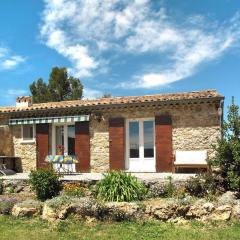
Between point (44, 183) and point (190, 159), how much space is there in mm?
6650

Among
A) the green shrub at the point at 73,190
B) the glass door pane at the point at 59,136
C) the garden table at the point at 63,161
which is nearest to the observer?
the green shrub at the point at 73,190

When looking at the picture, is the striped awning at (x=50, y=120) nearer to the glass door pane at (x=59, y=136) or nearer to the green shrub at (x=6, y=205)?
the glass door pane at (x=59, y=136)

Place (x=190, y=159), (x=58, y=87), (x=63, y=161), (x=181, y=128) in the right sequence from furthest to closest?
(x=58, y=87) → (x=181, y=128) → (x=63, y=161) → (x=190, y=159)

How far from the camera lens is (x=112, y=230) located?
33.8 feet

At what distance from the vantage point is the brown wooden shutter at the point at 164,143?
57.4ft

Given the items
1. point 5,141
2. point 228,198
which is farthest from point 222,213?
point 5,141

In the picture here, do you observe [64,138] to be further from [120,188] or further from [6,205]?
[120,188]

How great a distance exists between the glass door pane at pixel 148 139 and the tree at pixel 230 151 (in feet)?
18.6

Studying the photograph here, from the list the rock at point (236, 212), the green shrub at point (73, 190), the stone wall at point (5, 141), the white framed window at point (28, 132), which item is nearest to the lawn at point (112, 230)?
the rock at point (236, 212)

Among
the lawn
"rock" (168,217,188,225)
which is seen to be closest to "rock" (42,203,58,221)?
the lawn

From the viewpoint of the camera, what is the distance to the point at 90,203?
11461 mm

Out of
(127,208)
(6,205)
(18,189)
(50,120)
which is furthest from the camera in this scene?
(50,120)

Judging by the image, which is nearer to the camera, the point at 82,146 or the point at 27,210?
the point at 27,210

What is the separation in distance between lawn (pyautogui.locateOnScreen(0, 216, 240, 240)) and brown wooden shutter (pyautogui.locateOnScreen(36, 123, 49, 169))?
8121 millimetres
